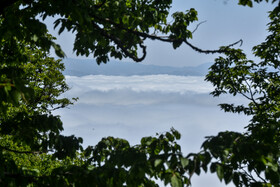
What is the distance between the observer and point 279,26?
12.5 m

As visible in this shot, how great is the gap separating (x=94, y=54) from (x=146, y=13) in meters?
1.81

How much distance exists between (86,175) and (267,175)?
2.76 meters

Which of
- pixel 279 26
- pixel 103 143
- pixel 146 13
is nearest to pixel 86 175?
pixel 103 143

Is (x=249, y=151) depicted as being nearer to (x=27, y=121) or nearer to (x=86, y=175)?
(x=86, y=175)

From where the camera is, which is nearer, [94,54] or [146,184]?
[146,184]

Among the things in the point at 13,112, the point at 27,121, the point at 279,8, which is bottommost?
the point at 13,112

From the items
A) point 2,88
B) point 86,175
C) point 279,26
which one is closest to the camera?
point 2,88

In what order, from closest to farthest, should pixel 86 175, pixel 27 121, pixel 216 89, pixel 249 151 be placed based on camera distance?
pixel 249 151, pixel 86 175, pixel 27 121, pixel 216 89

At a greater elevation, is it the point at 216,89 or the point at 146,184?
the point at 216,89

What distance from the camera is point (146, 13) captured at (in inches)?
316

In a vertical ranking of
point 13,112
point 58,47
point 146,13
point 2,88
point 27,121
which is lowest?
point 13,112

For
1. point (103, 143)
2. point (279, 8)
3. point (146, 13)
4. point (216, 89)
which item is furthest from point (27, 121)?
point (216, 89)

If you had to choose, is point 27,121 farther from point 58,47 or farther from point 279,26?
point 279,26

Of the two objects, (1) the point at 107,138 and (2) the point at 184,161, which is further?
(1) the point at 107,138
